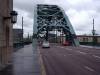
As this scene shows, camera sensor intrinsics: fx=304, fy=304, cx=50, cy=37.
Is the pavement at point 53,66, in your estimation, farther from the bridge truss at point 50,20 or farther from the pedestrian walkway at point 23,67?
the bridge truss at point 50,20

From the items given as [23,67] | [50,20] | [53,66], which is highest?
[50,20]

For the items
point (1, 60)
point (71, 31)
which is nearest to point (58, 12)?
point (71, 31)

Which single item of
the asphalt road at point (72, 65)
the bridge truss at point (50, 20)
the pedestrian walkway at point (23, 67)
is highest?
the bridge truss at point (50, 20)

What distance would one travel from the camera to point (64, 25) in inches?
5399

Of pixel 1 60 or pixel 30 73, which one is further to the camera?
pixel 1 60

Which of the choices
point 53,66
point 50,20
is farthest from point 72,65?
point 50,20

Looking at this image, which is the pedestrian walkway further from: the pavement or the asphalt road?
the asphalt road

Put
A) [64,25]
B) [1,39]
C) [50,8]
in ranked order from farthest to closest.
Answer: [50,8]
[64,25]
[1,39]

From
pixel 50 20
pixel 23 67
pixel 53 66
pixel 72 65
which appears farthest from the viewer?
pixel 50 20

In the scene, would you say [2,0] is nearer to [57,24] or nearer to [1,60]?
[1,60]

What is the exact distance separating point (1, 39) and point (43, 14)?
133 metres

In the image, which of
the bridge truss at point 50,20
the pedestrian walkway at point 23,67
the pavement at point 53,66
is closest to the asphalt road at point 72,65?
the pavement at point 53,66

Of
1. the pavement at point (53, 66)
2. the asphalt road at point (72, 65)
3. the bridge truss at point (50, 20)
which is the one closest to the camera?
the pavement at point (53, 66)

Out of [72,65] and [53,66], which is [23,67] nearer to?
[53,66]
